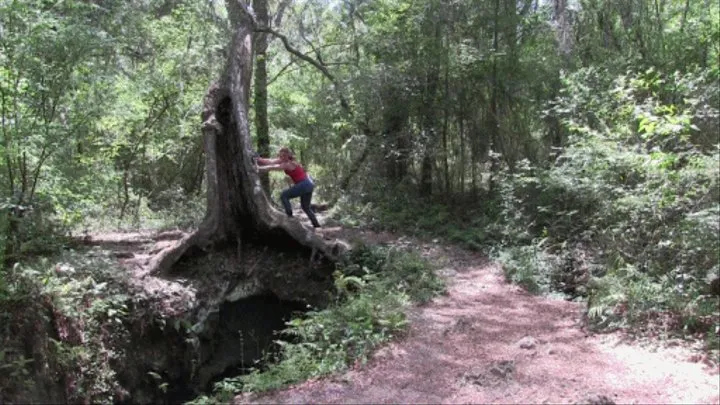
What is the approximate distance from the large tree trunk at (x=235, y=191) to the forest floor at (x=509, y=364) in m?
1.79

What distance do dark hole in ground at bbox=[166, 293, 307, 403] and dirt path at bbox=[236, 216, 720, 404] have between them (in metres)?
2.76

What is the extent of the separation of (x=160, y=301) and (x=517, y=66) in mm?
10415

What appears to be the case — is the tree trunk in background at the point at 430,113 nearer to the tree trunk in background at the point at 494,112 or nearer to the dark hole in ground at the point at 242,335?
the tree trunk in background at the point at 494,112

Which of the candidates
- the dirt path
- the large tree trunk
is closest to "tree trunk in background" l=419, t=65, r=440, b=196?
the large tree trunk

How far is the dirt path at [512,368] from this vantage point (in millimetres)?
5582

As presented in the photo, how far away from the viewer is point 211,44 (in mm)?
16250

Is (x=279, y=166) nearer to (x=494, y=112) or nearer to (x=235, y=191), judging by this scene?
(x=235, y=191)

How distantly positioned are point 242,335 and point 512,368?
18.1 ft

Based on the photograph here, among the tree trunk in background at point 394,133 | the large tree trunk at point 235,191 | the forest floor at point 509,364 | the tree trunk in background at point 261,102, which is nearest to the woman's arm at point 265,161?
the large tree trunk at point 235,191

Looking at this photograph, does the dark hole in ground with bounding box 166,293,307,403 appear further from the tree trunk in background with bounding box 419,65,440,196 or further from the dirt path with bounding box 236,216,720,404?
the tree trunk in background with bounding box 419,65,440,196

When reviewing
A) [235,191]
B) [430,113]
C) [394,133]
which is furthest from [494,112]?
[235,191]

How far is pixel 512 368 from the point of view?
6.24 meters

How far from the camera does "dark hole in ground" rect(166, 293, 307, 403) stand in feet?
31.0

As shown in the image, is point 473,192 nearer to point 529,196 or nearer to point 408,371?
point 529,196
